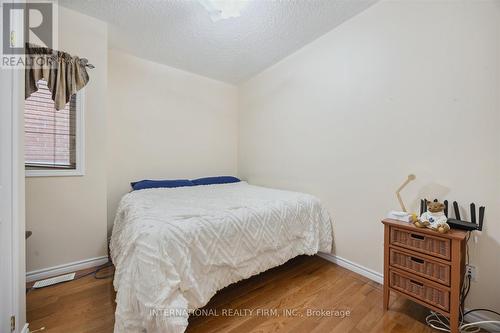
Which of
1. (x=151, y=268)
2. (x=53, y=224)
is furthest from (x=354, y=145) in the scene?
(x=53, y=224)

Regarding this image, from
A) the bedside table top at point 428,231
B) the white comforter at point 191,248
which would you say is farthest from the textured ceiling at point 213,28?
the bedside table top at point 428,231

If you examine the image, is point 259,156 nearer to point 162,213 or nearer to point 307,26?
point 307,26

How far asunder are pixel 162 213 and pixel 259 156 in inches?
81.6

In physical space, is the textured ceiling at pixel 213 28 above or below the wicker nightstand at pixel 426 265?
above

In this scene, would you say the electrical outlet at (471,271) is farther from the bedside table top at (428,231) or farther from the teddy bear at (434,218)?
the teddy bear at (434,218)

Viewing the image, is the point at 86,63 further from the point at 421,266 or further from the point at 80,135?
the point at 421,266

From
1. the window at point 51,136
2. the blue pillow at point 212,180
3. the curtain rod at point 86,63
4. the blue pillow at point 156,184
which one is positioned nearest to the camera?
the window at point 51,136

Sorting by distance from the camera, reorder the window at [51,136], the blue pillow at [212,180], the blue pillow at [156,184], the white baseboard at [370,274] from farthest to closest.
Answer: the blue pillow at [212,180], the blue pillow at [156,184], the window at [51,136], the white baseboard at [370,274]

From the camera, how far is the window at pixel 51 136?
192 cm

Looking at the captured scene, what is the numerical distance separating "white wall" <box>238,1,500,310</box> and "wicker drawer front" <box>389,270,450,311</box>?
1.15 feet

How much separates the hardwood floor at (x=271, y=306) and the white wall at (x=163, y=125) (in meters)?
1.13

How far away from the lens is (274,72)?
3.06m

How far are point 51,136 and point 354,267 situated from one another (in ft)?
10.8

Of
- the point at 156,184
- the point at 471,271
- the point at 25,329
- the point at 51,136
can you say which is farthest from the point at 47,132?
the point at 471,271
